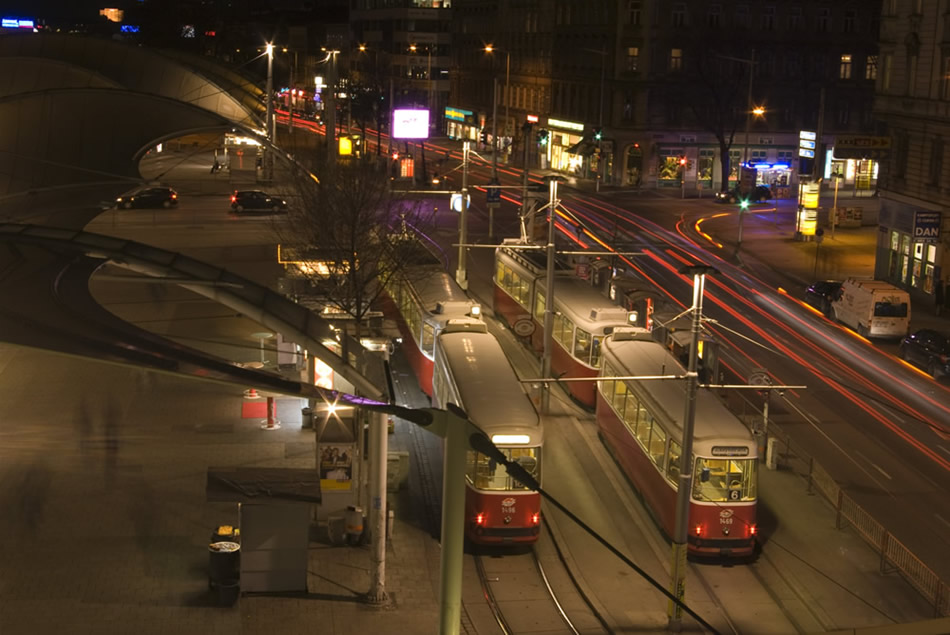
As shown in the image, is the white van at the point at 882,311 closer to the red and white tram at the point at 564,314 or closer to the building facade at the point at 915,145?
the building facade at the point at 915,145

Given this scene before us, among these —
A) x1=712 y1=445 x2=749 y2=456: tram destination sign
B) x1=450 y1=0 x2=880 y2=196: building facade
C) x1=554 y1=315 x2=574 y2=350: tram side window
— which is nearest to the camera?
x1=712 y1=445 x2=749 y2=456: tram destination sign

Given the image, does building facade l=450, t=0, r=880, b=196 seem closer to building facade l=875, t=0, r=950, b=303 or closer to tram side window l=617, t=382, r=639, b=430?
building facade l=875, t=0, r=950, b=303

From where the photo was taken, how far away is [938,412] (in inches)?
1231

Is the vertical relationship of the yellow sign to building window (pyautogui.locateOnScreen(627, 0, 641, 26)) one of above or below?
below

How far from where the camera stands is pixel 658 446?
2250 cm

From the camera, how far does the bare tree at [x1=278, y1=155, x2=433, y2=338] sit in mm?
31812

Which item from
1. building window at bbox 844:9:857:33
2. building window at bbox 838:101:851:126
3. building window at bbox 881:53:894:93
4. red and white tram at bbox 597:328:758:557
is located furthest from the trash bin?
building window at bbox 838:101:851:126

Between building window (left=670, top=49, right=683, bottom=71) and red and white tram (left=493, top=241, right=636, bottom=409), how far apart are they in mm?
41380

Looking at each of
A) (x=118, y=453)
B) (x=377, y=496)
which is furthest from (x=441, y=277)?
(x=377, y=496)

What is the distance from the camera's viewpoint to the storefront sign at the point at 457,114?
109 m

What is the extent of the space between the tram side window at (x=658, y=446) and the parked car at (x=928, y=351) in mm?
15242

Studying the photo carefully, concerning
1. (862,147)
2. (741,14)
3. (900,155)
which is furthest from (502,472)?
(741,14)

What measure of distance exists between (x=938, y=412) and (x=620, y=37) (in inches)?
2003

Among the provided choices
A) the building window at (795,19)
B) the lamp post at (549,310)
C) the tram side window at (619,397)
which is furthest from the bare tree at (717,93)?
the tram side window at (619,397)
